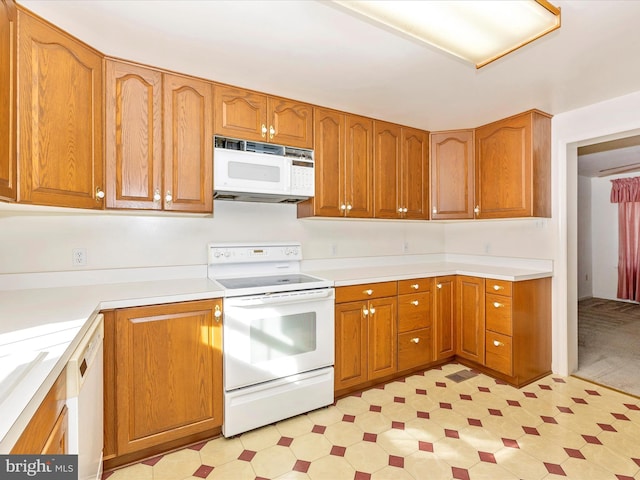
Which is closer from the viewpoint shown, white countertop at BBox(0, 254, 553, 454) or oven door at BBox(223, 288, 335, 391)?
white countertop at BBox(0, 254, 553, 454)

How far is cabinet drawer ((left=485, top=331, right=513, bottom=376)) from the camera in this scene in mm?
2631

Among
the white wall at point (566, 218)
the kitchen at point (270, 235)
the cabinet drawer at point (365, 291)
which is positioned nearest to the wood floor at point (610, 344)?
the white wall at point (566, 218)

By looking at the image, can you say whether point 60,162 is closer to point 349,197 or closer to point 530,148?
point 349,197

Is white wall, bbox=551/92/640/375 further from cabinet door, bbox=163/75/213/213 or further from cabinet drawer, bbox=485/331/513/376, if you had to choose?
cabinet door, bbox=163/75/213/213

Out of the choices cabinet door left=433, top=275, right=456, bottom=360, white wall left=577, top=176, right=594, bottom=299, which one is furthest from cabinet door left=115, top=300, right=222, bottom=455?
white wall left=577, top=176, right=594, bottom=299

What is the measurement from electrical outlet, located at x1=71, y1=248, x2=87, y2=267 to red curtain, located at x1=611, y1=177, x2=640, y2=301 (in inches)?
292

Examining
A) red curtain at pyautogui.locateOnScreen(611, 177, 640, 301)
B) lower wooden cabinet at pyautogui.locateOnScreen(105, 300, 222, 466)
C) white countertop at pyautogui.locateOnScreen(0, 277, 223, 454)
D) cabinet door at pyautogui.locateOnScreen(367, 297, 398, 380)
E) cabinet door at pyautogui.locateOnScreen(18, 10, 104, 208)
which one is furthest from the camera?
red curtain at pyautogui.locateOnScreen(611, 177, 640, 301)

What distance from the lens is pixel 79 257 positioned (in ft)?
6.81

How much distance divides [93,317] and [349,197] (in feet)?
6.23

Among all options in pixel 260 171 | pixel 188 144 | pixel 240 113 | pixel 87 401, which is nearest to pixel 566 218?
pixel 260 171

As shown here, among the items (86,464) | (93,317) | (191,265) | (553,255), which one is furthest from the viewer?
(553,255)

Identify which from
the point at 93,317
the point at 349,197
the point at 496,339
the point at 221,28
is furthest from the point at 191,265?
the point at 496,339

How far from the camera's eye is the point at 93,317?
148cm

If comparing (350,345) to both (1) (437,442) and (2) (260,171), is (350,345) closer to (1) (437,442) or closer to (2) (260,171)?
(1) (437,442)
